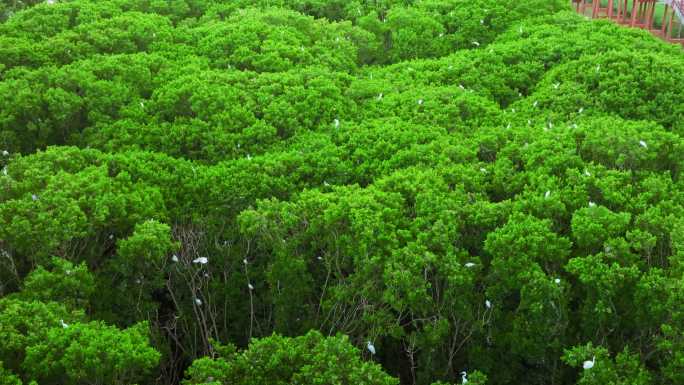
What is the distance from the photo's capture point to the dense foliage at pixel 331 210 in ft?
26.2

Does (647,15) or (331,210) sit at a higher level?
(331,210)

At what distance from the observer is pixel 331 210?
9.30m

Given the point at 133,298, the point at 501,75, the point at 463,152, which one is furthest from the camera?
the point at 501,75

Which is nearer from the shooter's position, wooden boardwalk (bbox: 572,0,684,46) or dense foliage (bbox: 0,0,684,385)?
dense foliage (bbox: 0,0,684,385)

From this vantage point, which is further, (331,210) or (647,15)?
(647,15)

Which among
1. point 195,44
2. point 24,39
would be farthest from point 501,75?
point 24,39

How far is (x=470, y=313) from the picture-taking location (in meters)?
8.58

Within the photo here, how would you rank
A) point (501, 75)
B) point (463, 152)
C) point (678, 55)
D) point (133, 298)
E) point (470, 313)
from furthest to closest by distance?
point (678, 55)
point (501, 75)
point (463, 152)
point (133, 298)
point (470, 313)

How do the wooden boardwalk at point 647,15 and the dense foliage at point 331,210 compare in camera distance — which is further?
the wooden boardwalk at point 647,15

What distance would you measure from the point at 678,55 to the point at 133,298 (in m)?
11.7

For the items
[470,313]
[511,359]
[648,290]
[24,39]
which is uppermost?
[24,39]

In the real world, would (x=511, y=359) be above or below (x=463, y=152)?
below

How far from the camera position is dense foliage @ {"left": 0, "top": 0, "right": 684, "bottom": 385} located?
315 inches

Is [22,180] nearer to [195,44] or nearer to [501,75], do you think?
[195,44]
